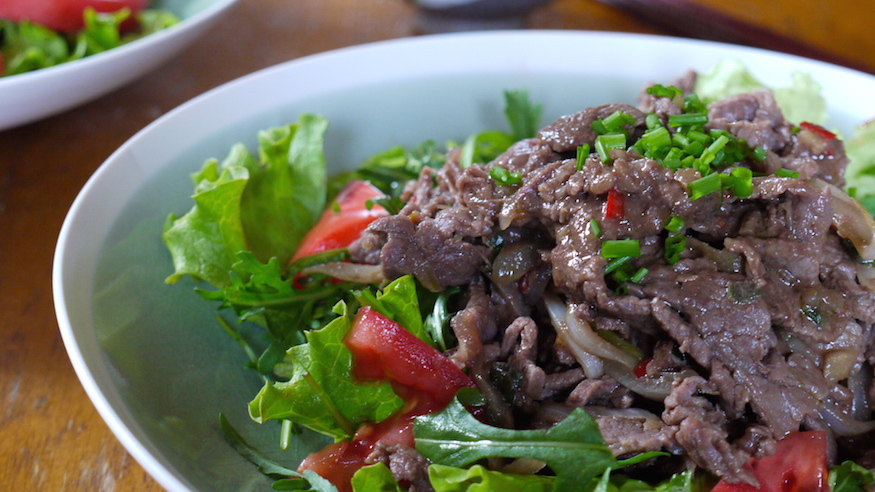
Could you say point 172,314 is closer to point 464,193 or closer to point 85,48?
point 464,193

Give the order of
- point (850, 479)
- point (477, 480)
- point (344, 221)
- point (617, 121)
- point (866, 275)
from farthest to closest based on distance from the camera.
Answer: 1. point (344, 221)
2. point (617, 121)
3. point (866, 275)
4. point (850, 479)
5. point (477, 480)

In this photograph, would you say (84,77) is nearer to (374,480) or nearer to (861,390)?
(374,480)

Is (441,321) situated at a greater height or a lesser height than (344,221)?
greater

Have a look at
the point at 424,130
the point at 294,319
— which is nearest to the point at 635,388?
the point at 294,319

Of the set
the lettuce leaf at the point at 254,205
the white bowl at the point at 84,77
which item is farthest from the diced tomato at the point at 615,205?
the white bowl at the point at 84,77

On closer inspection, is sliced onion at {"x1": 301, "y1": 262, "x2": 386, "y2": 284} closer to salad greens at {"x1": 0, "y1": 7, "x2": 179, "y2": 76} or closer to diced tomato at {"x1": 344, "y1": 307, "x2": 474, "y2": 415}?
diced tomato at {"x1": 344, "y1": 307, "x2": 474, "y2": 415}

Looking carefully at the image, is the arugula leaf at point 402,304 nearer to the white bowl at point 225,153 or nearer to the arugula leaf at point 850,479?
the white bowl at point 225,153

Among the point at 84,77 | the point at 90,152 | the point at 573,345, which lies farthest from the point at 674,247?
the point at 90,152

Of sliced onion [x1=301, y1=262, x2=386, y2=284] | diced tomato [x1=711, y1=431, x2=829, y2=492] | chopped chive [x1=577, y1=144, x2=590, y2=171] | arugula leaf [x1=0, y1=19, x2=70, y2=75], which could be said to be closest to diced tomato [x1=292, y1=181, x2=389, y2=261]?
sliced onion [x1=301, y1=262, x2=386, y2=284]
